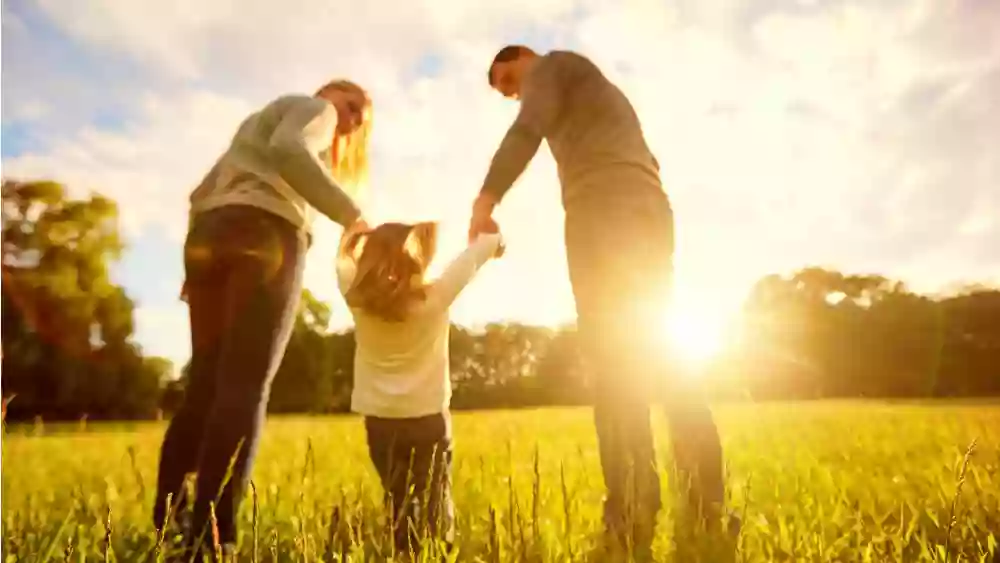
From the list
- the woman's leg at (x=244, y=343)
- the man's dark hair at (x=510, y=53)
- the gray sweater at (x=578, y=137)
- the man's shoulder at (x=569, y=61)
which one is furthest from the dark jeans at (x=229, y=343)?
the man's dark hair at (x=510, y=53)

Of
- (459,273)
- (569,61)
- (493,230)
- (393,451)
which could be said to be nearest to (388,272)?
(459,273)

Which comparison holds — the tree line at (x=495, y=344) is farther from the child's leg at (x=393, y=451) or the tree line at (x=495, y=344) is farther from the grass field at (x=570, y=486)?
the child's leg at (x=393, y=451)

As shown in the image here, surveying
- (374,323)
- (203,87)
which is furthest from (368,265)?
(203,87)

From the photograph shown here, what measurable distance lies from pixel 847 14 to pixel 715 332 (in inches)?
39.3

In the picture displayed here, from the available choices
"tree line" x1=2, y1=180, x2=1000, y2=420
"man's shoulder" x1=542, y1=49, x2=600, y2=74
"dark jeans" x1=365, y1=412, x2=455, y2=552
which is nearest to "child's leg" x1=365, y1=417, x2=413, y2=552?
"dark jeans" x1=365, y1=412, x2=455, y2=552

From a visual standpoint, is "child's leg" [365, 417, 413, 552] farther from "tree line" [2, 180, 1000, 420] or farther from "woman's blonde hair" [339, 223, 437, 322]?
"tree line" [2, 180, 1000, 420]

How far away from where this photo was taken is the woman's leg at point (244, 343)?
1351 millimetres

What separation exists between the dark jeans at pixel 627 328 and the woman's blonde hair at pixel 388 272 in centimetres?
34

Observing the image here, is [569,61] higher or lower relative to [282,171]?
higher

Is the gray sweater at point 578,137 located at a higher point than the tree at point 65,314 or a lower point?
higher

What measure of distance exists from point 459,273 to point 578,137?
44 cm

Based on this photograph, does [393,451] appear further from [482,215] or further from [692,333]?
[692,333]

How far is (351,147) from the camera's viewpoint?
74.8 inches

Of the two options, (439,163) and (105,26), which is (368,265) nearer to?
(439,163)
